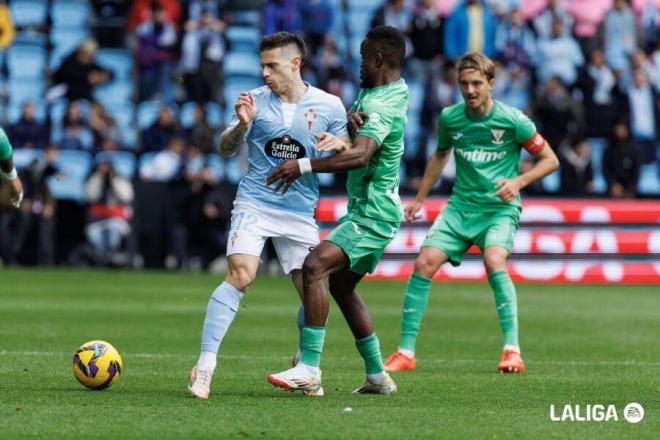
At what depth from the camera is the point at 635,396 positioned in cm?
912

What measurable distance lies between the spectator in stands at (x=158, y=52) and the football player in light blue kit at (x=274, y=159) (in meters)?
17.2

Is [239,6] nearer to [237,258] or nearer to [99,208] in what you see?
[99,208]

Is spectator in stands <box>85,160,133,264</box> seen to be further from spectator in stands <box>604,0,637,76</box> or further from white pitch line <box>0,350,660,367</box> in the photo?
white pitch line <box>0,350,660,367</box>

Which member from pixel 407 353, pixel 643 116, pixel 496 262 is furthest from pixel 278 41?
pixel 643 116

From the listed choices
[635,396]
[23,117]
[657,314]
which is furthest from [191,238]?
[635,396]

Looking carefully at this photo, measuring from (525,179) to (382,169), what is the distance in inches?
97.0

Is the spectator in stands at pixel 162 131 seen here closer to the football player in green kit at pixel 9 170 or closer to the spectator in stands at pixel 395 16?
the spectator in stands at pixel 395 16

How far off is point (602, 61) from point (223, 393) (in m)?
18.4

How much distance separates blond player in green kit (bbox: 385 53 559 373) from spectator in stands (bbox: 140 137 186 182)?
13.1 m

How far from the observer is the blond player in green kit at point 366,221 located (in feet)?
28.6

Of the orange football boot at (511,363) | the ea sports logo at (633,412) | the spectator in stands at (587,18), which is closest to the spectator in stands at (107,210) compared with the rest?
the spectator in stands at (587,18)

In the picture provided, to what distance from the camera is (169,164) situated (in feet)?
80.3

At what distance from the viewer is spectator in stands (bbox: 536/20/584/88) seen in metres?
26.1

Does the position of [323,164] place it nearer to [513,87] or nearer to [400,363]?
[400,363]
